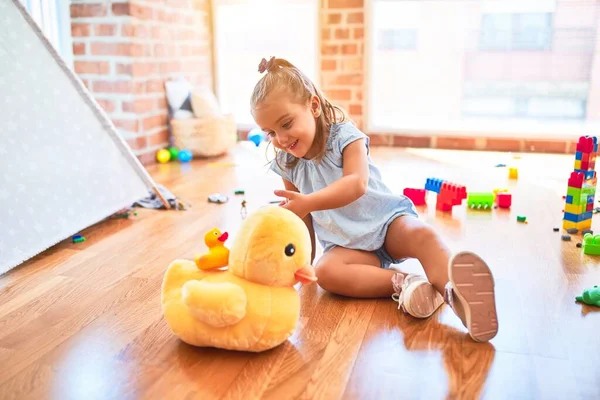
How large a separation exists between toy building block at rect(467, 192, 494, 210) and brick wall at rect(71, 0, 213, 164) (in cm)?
163

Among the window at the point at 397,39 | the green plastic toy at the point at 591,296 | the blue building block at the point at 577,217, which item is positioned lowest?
the green plastic toy at the point at 591,296

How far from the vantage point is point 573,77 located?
3236 millimetres

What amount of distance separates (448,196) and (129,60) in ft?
5.40

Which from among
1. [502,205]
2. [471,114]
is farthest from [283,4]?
[502,205]

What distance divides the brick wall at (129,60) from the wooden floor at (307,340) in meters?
1.17

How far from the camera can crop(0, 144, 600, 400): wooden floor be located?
992mm

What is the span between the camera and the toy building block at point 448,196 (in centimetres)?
207

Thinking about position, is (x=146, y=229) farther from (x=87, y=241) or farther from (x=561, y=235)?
(x=561, y=235)

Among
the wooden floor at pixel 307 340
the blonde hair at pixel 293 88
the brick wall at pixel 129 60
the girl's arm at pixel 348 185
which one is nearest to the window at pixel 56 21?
the brick wall at pixel 129 60

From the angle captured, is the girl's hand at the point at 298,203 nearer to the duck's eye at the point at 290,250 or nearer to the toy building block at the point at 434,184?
the duck's eye at the point at 290,250

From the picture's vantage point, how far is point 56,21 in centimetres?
278

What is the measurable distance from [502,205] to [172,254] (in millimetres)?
1180

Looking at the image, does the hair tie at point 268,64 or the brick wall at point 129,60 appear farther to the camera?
the brick wall at point 129,60

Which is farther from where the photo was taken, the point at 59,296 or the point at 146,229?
the point at 146,229
